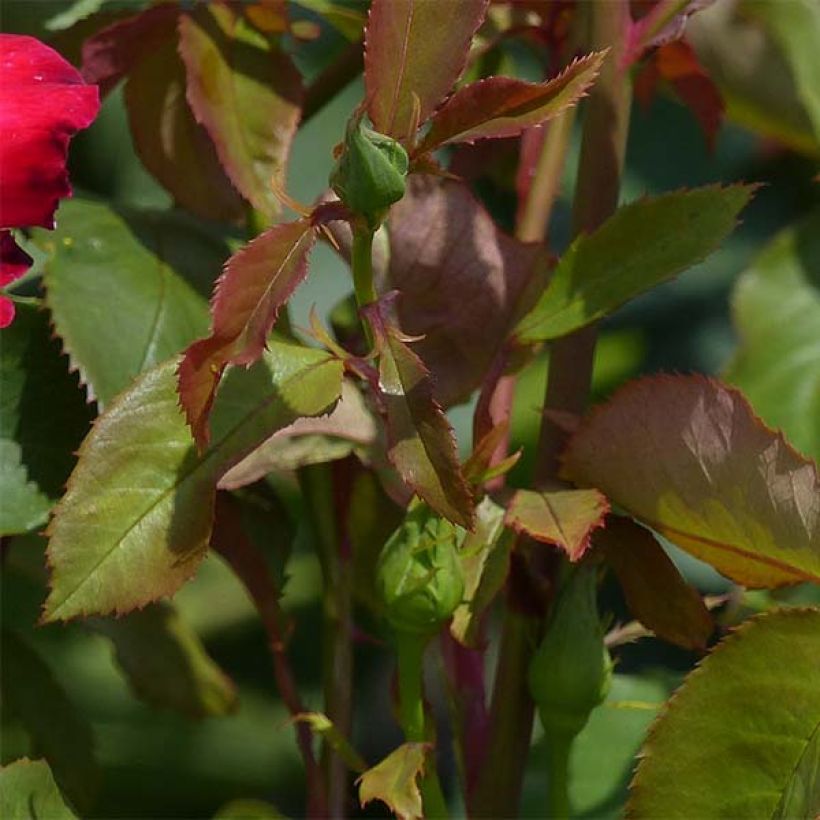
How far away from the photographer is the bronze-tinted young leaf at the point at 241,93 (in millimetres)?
459

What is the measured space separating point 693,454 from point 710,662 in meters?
0.06

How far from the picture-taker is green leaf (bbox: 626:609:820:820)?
37 cm

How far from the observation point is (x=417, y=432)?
35cm

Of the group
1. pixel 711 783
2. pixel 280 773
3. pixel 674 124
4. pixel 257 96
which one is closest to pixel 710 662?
pixel 711 783

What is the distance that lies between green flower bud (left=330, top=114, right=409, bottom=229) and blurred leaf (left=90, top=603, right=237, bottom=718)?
0.31 meters

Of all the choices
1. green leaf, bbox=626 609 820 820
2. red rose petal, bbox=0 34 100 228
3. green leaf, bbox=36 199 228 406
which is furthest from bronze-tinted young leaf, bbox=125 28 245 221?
green leaf, bbox=626 609 820 820

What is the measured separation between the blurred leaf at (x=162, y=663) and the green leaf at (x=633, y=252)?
25 cm

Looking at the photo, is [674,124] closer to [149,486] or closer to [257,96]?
[257,96]

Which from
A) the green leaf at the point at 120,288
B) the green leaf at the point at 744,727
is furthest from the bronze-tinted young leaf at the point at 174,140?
the green leaf at the point at 744,727

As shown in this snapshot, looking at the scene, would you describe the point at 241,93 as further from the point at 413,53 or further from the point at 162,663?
the point at 162,663

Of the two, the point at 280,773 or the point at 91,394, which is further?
the point at 280,773

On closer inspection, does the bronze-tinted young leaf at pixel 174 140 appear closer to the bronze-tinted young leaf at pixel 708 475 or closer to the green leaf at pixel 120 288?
the green leaf at pixel 120 288

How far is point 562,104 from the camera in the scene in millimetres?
349

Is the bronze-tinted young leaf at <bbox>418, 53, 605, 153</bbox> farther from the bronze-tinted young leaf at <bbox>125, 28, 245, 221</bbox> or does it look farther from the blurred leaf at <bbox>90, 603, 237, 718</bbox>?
the blurred leaf at <bbox>90, 603, 237, 718</bbox>
